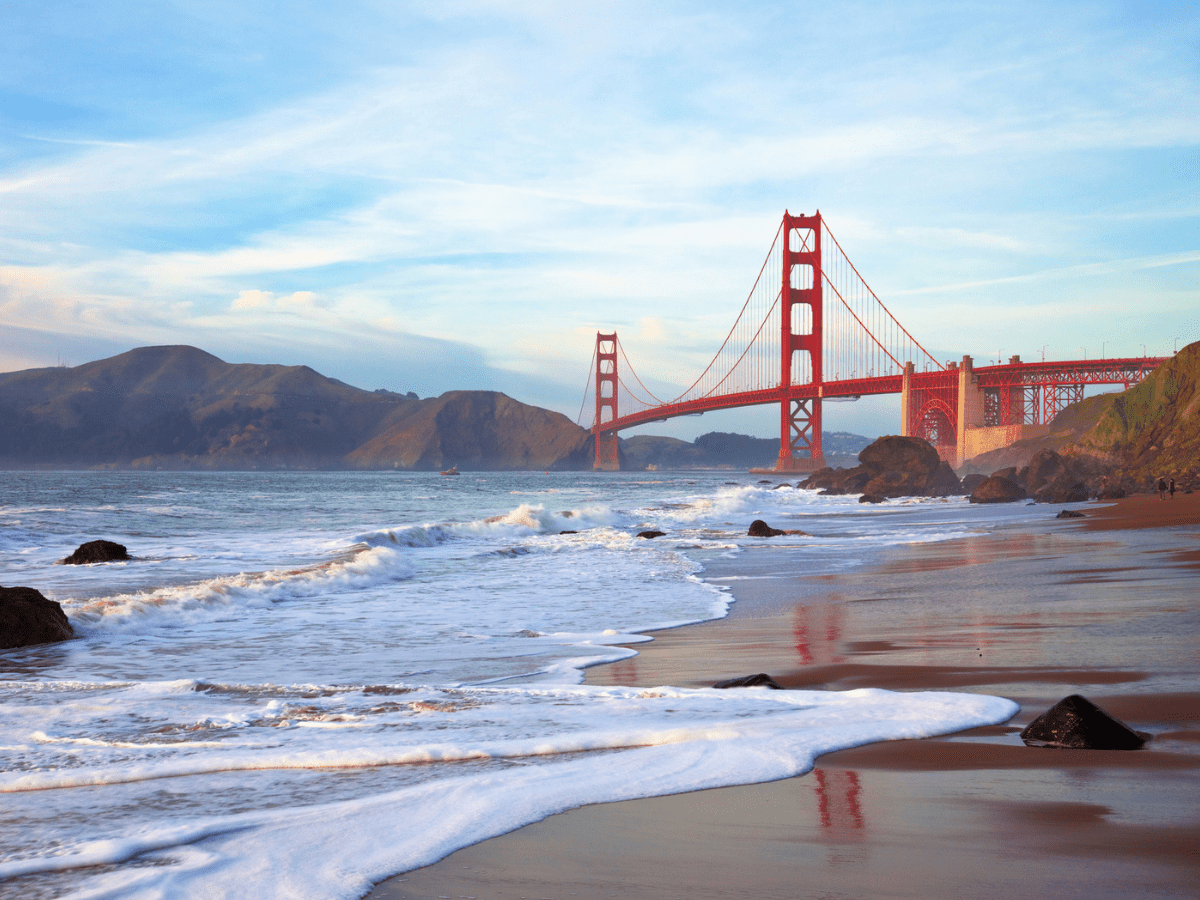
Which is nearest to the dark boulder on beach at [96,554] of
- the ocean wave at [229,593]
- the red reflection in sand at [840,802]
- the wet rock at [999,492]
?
the ocean wave at [229,593]

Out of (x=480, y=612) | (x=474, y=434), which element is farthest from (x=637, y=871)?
(x=474, y=434)

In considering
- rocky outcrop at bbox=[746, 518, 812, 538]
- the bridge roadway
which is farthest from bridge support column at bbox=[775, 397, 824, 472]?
rocky outcrop at bbox=[746, 518, 812, 538]

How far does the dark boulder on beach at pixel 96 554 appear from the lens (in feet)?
44.6

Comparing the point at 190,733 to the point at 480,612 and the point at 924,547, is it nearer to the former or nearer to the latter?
the point at 480,612

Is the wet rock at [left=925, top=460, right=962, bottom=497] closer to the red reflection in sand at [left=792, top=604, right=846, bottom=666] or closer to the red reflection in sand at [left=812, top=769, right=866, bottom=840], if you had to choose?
the red reflection in sand at [left=792, top=604, right=846, bottom=666]

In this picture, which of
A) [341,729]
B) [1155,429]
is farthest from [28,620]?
[1155,429]

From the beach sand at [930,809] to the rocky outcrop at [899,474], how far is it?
122 ft

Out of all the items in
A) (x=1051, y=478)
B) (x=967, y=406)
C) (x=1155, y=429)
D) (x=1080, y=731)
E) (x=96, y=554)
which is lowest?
(x=96, y=554)

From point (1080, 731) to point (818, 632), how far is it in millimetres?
3220

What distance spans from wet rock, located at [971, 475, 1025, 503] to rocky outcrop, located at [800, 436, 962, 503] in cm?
878

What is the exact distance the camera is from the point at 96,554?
13.7 metres

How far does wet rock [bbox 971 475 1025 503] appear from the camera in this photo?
30.8 meters

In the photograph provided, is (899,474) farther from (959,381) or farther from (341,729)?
(341,729)

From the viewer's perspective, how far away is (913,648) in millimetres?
5406
